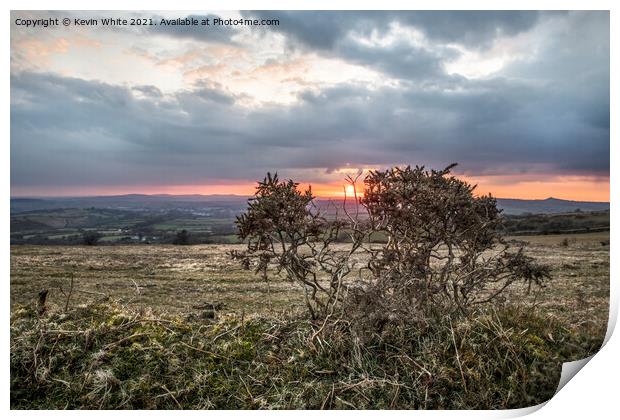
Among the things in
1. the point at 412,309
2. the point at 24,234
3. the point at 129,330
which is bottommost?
the point at 129,330

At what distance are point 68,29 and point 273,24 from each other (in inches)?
94.2

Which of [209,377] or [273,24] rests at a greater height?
[273,24]

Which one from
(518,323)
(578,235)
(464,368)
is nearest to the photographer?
(464,368)

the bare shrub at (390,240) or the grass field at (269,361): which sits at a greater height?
the bare shrub at (390,240)

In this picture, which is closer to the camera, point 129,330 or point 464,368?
point 464,368

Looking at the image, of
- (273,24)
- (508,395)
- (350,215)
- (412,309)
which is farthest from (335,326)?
(273,24)

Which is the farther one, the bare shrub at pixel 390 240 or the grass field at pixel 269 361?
the bare shrub at pixel 390 240

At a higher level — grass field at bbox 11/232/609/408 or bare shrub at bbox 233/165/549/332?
bare shrub at bbox 233/165/549/332

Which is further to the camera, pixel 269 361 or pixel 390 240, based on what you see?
pixel 390 240

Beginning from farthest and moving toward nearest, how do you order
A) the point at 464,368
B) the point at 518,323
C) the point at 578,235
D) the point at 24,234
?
the point at 578,235 → the point at 24,234 → the point at 518,323 → the point at 464,368

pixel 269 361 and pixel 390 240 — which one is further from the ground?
pixel 390 240

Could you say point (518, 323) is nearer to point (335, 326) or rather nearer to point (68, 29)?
point (335, 326)

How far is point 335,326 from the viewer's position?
544 cm

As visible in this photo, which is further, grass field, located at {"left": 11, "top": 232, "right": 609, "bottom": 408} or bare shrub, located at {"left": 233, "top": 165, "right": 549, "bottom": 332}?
bare shrub, located at {"left": 233, "top": 165, "right": 549, "bottom": 332}
